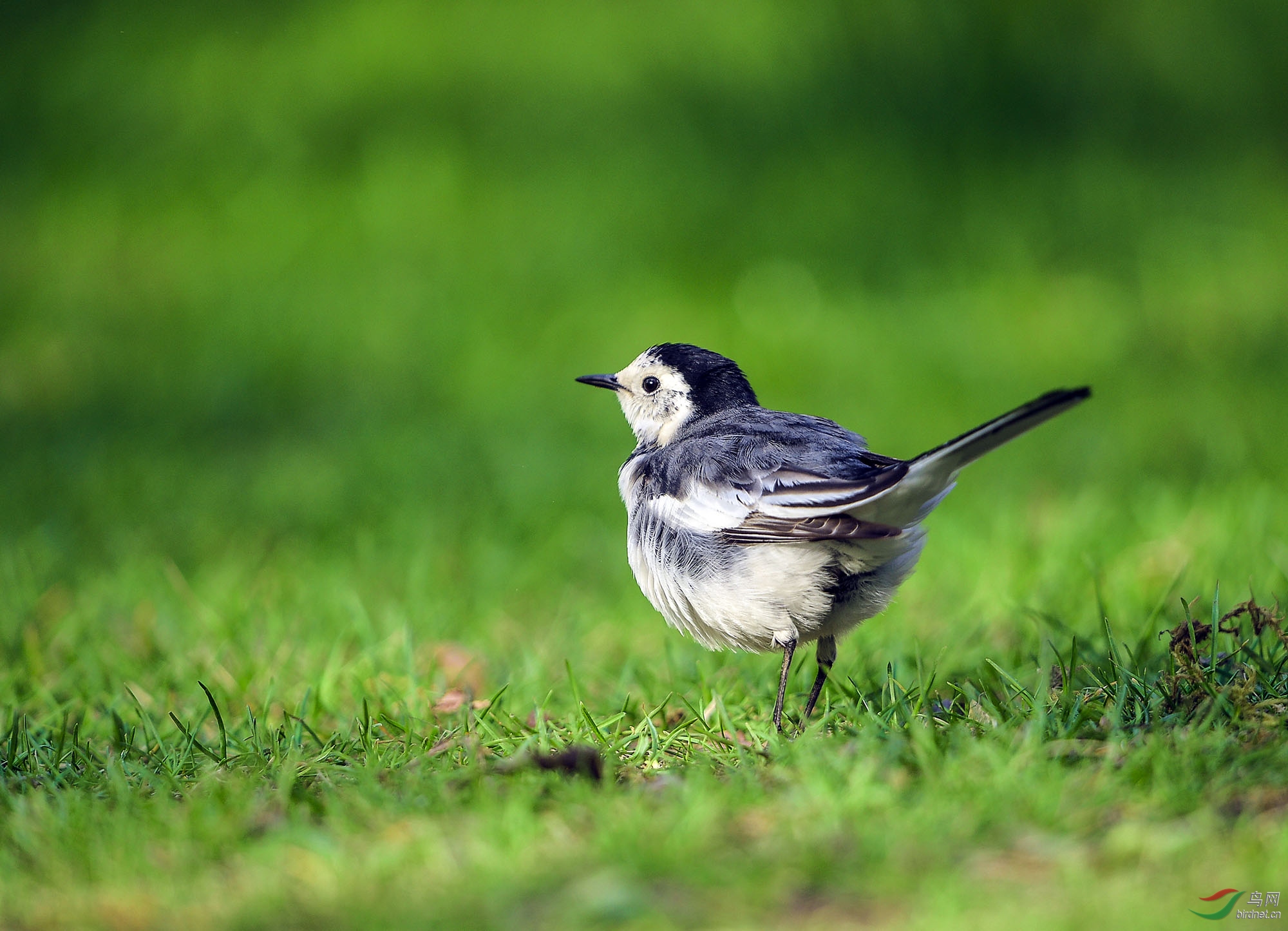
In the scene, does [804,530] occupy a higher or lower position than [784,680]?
higher

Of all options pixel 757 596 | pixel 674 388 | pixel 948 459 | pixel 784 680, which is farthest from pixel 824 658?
pixel 674 388

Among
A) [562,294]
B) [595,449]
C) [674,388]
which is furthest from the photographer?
[562,294]

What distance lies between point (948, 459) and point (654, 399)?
168cm

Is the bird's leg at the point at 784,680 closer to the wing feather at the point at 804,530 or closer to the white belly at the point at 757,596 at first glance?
the white belly at the point at 757,596

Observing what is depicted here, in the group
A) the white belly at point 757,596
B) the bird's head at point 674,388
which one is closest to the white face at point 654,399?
the bird's head at point 674,388

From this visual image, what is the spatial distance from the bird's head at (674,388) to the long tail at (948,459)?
3.76 ft

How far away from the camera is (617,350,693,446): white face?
4.71 meters

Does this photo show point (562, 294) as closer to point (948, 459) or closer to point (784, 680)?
point (784, 680)

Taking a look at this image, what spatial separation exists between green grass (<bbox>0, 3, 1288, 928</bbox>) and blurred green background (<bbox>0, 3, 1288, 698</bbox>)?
4 cm

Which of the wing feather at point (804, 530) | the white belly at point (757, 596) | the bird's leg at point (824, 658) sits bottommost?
the bird's leg at point (824, 658)

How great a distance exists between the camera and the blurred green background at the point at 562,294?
564cm

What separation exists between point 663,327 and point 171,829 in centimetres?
624

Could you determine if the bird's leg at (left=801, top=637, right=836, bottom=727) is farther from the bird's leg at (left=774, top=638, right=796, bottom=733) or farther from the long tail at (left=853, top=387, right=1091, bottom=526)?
the long tail at (left=853, top=387, right=1091, bottom=526)

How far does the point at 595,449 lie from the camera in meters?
7.77
